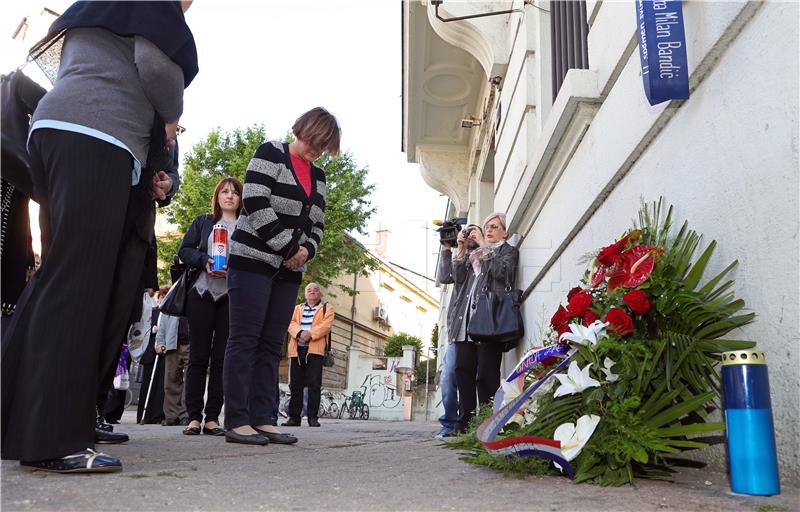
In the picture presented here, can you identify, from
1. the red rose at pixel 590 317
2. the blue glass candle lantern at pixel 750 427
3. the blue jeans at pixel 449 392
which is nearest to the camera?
the blue glass candle lantern at pixel 750 427

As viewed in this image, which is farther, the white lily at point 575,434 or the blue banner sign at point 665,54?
the blue banner sign at point 665,54

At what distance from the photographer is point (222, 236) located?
4805 mm

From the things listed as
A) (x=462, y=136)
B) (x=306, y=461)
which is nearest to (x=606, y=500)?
(x=306, y=461)

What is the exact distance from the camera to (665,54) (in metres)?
2.78

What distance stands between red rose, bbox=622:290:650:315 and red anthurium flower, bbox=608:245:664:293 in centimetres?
9

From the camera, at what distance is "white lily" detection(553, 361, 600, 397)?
2.38m

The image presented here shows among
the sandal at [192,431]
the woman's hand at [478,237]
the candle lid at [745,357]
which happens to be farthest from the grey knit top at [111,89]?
the woman's hand at [478,237]

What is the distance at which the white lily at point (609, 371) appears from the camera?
2361mm

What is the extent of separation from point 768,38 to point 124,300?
2454 millimetres

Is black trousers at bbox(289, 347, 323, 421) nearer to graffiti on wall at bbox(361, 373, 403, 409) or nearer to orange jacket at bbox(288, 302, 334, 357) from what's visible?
orange jacket at bbox(288, 302, 334, 357)

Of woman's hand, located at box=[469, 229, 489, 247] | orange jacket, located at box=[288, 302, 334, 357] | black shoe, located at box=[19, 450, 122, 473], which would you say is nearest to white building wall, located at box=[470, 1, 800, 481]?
woman's hand, located at box=[469, 229, 489, 247]

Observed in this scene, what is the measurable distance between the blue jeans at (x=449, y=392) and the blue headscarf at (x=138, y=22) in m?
4.13

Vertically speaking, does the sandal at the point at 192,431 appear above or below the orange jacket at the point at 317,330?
below

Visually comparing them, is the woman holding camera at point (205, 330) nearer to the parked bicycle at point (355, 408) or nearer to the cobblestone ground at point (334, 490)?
the cobblestone ground at point (334, 490)
